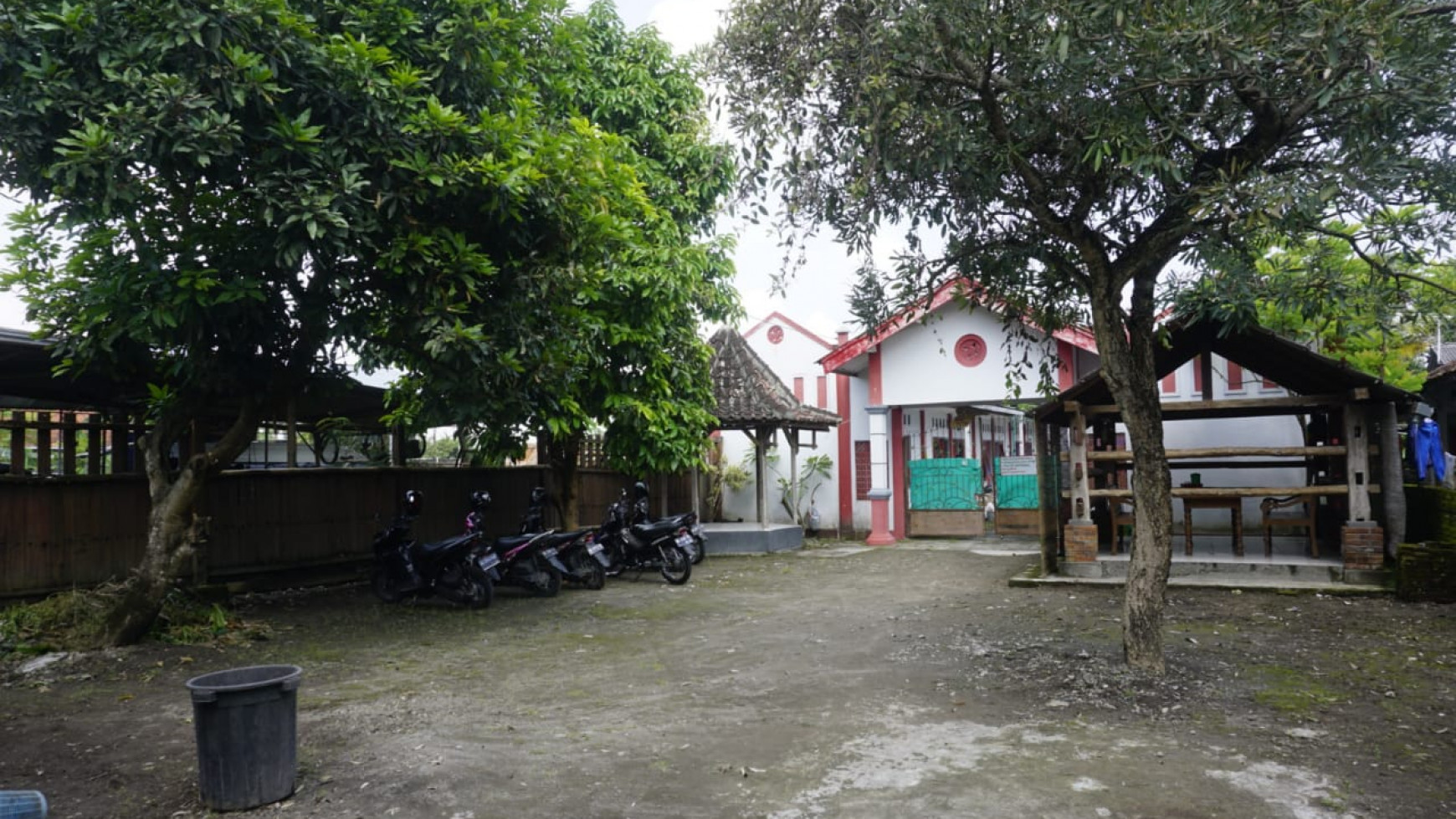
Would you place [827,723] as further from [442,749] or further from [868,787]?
[442,749]

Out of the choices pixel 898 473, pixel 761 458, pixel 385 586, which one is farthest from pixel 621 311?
pixel 898 473

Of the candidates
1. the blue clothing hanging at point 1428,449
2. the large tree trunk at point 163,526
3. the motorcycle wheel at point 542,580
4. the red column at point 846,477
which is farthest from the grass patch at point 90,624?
the blue clothing hanging at point 1428,449

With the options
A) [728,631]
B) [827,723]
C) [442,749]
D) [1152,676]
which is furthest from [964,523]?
[442,749]

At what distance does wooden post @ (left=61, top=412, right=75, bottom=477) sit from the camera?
9.90 meters

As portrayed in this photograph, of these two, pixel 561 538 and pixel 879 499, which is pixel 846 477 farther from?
pixel 561 538

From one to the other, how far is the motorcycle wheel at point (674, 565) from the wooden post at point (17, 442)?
744 centimetres

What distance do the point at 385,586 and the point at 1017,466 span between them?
12904mm

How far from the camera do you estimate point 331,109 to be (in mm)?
7918

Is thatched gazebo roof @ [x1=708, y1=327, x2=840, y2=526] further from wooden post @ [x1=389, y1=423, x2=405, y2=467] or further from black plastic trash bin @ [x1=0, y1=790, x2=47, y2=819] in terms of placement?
black plastic trash bin @ [x1=0, y1=790, x2=47, y2=819]

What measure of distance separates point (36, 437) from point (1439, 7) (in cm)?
1170

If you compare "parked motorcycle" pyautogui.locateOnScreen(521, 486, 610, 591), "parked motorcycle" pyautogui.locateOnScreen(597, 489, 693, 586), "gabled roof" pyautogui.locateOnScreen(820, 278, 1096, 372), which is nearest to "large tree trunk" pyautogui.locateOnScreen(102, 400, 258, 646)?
"parked motorcycle" pyautogui.locateOnScreen(521, 486, 610, 591)

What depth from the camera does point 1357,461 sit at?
11.7 metres

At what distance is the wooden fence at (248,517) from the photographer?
9.23 meters

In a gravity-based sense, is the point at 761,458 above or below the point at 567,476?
above
